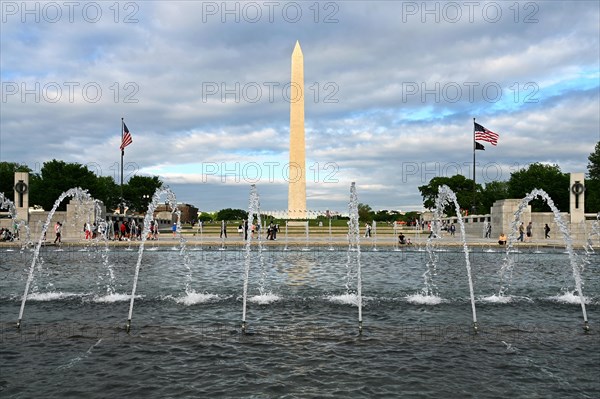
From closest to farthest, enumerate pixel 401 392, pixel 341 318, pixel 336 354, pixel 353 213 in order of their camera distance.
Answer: pixel 401 392
pixel 336 354
pixel 341 318
pixel 353 213

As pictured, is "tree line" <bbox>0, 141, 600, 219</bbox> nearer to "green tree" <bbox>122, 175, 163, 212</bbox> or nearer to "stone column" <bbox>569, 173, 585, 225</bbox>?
"green tree" <bbox>122, 175, 163, 212</bbox>

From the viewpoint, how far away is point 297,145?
60.5 metres

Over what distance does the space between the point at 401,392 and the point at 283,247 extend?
2634cm

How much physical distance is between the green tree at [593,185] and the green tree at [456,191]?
22193 mm

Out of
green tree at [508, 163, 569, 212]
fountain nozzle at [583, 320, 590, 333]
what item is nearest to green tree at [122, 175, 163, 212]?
green tree at [508, 163, 569, 212]

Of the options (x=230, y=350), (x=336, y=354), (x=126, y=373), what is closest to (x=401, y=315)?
(x=336, y=354)

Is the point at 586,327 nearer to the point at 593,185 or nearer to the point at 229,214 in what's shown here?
the point at 593,185

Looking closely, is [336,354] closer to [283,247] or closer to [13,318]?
[13,318]

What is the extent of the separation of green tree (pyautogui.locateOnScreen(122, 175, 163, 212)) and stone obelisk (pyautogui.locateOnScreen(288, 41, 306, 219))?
4221 cm

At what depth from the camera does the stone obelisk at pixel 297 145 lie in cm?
5697

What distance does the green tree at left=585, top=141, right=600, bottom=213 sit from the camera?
71.2 meters

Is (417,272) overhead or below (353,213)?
below

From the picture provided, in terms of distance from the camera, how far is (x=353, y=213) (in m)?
15.8

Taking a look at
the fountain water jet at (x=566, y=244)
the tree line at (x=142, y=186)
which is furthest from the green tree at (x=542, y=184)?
the fountain water jet at (x=566, y=244)
